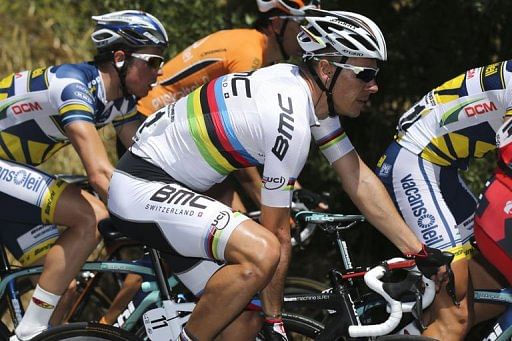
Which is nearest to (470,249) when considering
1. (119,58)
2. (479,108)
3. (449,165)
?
(449,165)

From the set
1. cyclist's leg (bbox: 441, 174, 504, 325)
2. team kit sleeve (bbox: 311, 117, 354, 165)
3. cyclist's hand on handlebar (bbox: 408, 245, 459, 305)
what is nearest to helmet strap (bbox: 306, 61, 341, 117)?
team kit sleeve (bbox: 311, 117, 354, 165)

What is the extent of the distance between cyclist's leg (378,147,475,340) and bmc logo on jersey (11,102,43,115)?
6.59ft

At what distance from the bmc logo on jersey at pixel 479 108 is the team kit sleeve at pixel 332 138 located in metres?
0.75

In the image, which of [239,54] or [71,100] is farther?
[239,54]

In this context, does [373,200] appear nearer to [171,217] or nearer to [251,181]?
[171,217]

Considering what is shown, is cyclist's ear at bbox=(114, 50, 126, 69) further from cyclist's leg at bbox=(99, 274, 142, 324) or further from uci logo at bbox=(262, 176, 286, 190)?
uci logo at bbox=(262, 176, 286, 190)

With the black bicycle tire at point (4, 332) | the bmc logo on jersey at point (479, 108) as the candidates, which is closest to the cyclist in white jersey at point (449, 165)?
the bmc logo on jersey at point (479, 108)

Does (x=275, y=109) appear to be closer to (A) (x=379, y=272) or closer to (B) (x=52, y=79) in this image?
(A) (x=379, y=272)

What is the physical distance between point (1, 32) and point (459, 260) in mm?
6441

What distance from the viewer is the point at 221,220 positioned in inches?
175

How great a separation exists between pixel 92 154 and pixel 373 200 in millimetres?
1513

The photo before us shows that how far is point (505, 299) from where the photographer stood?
5102mm

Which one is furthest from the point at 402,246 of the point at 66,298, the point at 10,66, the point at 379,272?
the point at 10,66

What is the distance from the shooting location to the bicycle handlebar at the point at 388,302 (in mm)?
4551
